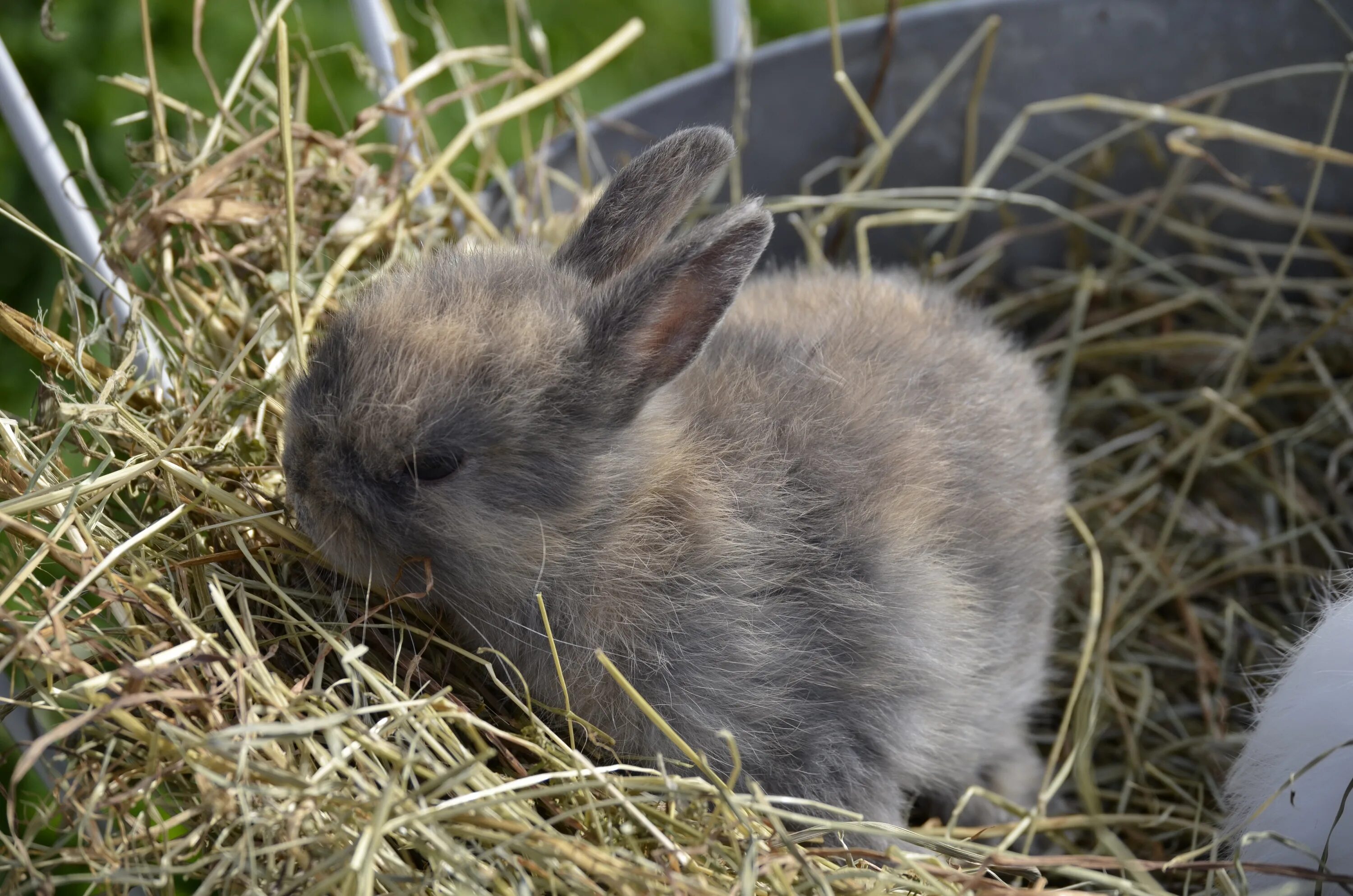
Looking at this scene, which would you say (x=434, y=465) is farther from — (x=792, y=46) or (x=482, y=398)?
(x=792, y=46)

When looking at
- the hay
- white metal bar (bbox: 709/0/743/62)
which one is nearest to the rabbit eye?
the hay

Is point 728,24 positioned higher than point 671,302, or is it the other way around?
point 728,24

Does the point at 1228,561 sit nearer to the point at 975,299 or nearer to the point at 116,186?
the point at 975,299

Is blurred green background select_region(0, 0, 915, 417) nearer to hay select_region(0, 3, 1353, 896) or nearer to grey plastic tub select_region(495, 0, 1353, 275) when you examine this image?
hay select_region(0, 3, 1353, 896)

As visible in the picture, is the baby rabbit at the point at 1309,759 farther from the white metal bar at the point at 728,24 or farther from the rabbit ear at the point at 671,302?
the white metal bar at the point at 728,24

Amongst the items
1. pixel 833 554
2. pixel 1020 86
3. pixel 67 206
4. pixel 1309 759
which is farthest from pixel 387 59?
pixel 1309 759

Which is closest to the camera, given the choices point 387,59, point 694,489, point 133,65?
point 694,489

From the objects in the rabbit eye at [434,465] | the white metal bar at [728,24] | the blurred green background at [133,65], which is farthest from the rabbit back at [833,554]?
the blurred green background at [133,65]
